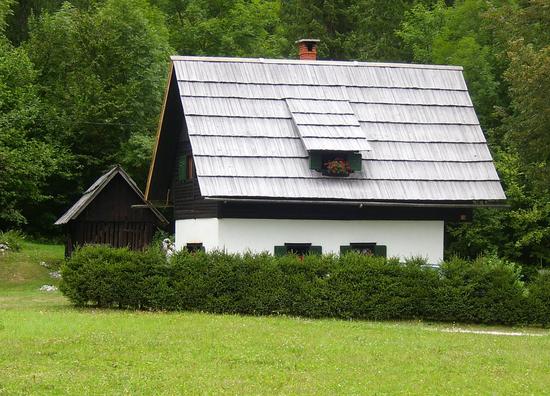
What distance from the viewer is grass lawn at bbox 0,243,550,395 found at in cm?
1730

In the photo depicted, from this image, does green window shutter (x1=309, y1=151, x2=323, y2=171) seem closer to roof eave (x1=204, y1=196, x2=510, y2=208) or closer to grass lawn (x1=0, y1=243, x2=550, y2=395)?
roof eave (x1=204, y1=196, x2=510, y2=208)

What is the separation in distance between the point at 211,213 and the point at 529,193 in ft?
44.6

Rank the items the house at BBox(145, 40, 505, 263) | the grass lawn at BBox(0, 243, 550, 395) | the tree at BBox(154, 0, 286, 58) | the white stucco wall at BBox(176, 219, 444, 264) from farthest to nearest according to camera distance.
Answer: the tree at BBox(154, 0, 286, 58) → the white stucco wall at BBox(176, 219, 444, 264) → the house at BBox(145, 40, 505, 263) → the grass lawn at BBox(0, 243, 550, 395)

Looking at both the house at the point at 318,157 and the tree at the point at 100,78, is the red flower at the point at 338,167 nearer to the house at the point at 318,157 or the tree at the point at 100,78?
the house at the point at 318,157

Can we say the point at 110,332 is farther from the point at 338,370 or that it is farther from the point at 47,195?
the point at 47,195

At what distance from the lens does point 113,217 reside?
4153cm

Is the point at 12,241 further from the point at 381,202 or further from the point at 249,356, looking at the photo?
the point at 249,356

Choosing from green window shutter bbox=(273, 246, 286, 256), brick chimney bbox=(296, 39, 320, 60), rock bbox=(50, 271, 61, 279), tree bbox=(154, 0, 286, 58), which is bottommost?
rock bbox=(50, 271, 61, 279)

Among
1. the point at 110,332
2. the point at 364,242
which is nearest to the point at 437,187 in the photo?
the point at 364,242

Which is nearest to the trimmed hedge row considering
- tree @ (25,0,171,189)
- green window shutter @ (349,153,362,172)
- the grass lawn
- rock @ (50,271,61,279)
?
the grass lawn

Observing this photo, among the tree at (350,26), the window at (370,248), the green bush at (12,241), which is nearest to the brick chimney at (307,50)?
the window at (370,248)

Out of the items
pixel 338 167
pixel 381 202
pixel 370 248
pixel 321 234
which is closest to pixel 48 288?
pixel 321 234

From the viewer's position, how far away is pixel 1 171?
44312 mm

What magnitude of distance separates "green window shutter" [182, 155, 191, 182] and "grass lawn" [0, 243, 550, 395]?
31.6 ft
